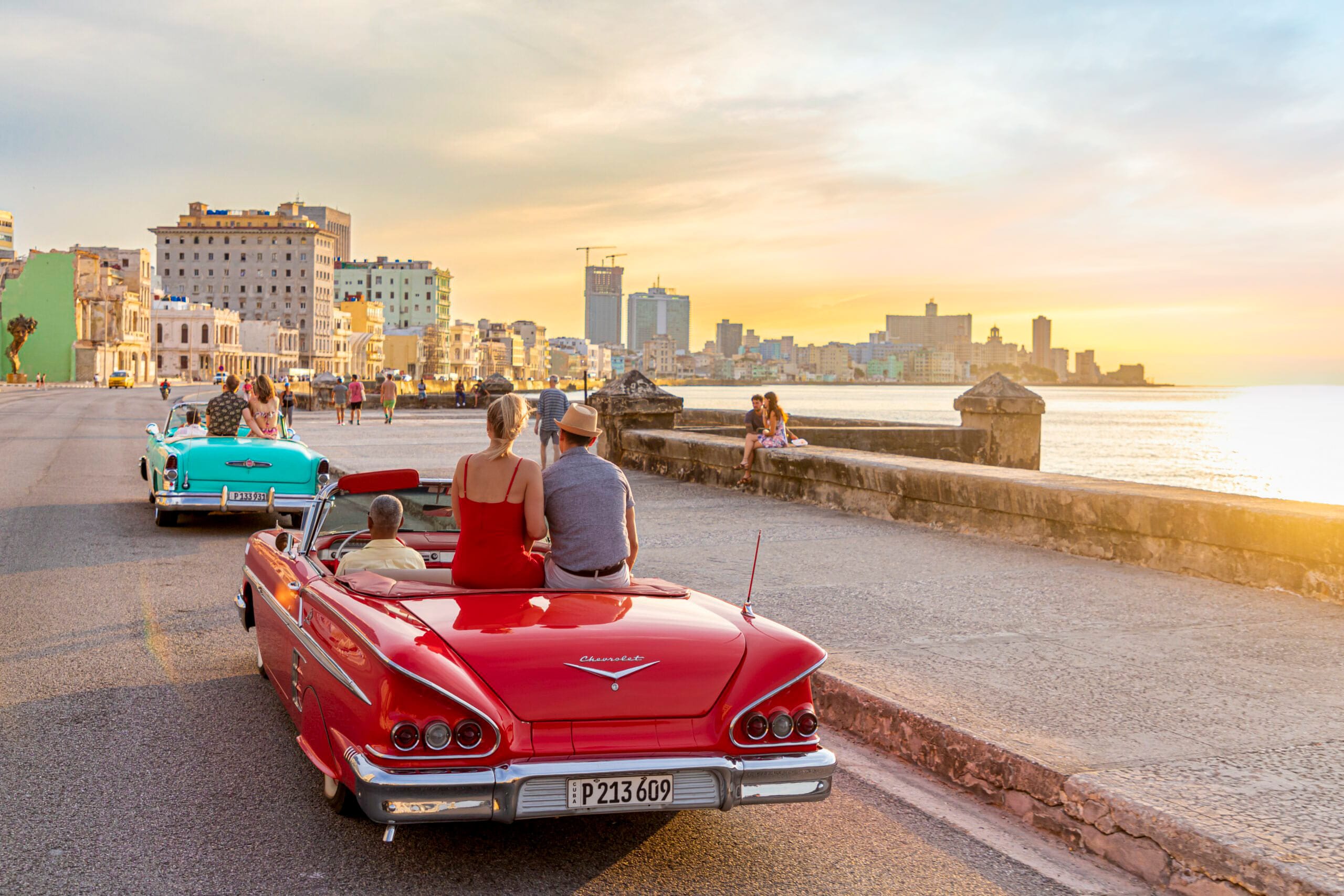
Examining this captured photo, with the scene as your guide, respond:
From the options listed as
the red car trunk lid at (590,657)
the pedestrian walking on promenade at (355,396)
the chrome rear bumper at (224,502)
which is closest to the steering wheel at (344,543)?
the red car trunk lid at (590,657)

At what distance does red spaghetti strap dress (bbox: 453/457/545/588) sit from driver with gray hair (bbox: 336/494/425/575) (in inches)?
23.4

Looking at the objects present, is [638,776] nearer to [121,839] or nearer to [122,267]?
[121,839]

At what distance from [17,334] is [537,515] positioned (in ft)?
421

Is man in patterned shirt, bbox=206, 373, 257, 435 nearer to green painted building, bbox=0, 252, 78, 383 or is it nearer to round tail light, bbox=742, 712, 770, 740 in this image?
round tail light, bbox=742, 712, 770, 740

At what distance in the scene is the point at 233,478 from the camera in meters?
12.6

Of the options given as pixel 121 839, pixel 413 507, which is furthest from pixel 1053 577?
pixel 121 839

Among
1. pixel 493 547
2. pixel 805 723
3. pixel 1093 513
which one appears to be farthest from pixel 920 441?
pixel 805 723

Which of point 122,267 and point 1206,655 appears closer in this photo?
point 1206,655

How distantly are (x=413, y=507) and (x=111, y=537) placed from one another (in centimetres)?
715

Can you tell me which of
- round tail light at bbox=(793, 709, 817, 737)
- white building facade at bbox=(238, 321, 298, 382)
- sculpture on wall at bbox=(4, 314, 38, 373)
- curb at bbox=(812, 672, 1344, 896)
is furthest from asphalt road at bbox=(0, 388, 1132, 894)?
white building facade at bbox=(238, 321, 298, 382)

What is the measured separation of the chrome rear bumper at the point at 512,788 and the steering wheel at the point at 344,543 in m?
2.28

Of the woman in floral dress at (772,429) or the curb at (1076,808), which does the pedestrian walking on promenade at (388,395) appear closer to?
the woman in floral dress at (772,429)

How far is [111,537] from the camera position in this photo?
12.1 metres

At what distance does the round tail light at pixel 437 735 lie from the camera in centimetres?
369
